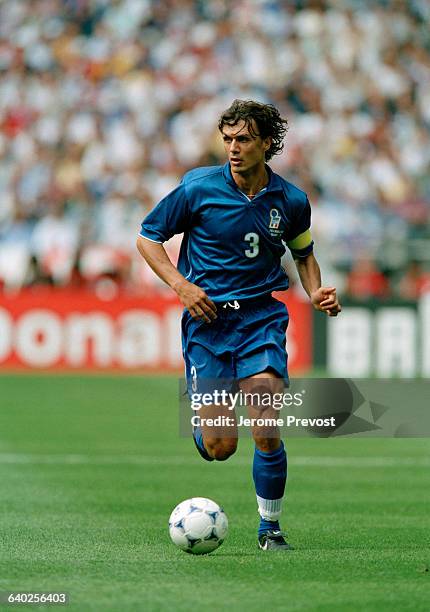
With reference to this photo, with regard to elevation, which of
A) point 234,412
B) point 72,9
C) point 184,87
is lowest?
point 234,412

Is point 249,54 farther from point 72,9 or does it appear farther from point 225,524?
point 225,524

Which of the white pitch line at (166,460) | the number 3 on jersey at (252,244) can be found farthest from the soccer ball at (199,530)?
A: the white pitch line at (166,460)

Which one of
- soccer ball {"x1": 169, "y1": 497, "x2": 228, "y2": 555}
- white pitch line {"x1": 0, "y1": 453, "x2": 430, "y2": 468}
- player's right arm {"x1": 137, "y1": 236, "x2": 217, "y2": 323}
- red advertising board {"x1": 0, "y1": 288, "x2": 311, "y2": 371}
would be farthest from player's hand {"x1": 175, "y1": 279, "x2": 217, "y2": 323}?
red advertising board {"x1": 0, "y1": 288, "x2": 311, "y2": 371}

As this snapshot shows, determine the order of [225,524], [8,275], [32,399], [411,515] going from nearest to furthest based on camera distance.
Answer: [225,524]
[411,515]
[32,399]
[8,275]

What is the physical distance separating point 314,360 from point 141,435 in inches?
287

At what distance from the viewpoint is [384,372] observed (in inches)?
757

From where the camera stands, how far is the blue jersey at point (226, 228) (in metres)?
6.64

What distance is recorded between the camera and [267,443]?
255 inches

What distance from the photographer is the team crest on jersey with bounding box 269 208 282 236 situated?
6684 mm

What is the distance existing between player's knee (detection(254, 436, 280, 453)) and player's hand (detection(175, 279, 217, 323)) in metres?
0.66

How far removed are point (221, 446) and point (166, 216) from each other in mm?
1202

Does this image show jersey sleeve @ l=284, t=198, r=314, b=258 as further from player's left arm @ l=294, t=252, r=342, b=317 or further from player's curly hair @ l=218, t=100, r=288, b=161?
player's curly hair @ l=218, t=100, r=288, b=161

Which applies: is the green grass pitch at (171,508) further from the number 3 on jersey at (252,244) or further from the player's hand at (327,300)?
the number 3 on jersey at (252,244)

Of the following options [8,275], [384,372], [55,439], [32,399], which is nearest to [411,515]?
[55,439]
